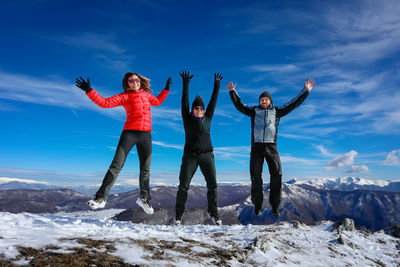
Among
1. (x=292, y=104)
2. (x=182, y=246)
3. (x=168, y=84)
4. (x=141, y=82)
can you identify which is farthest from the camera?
(x=168, y=84)

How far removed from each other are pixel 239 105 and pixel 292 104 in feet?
6.95

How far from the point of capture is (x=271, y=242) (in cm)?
796

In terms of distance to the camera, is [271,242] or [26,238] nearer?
[26,238]

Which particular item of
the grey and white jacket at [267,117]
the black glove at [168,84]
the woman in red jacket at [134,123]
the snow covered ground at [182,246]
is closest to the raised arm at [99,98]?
the woman in red jacket at [134,123]

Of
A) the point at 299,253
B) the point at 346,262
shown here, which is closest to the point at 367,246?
the point at 346,262

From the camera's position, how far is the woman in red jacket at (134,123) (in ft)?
29.1

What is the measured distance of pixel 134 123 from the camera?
9.50 meters

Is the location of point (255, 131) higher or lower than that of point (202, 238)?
higher

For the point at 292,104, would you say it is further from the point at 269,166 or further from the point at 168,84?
the point at 168,84

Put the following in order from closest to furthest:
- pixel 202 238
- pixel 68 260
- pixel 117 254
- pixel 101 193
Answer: pixel 68 260 < pixel 117 254 < pixel 202 238 < pixel 101 193

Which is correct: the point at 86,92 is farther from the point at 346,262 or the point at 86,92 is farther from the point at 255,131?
the point at 346,262

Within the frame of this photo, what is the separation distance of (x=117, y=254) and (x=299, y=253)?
17.9ft

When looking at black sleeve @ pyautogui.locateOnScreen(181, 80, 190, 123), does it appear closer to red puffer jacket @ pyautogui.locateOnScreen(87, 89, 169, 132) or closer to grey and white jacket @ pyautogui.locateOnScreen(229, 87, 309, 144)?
red puffer jacket @ pyautogui.locateOnScreen(87, 89, 169, 132)

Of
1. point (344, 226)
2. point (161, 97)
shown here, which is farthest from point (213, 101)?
point (344, 226)
